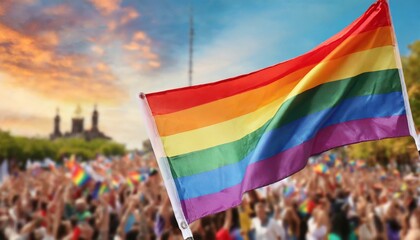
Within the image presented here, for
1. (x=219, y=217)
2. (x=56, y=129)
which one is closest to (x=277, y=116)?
(x=219, y=217)

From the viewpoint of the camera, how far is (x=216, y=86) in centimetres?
305

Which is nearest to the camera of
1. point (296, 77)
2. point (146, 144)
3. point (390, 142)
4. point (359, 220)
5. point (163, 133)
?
point (163, 133)

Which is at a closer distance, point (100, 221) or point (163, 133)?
point (163, 133)

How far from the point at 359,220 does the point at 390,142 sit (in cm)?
2265

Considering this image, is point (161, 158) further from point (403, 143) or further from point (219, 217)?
point (403, 143)

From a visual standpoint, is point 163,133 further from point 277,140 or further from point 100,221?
point 100,221

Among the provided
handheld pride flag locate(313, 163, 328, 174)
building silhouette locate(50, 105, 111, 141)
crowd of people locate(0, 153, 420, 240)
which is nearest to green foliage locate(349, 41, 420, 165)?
handheld pride flag locate(313, 163, 328, 174)

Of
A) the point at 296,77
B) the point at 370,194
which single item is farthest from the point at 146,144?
the point at 296,77

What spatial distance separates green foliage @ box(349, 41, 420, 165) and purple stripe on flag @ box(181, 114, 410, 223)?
16.7 m

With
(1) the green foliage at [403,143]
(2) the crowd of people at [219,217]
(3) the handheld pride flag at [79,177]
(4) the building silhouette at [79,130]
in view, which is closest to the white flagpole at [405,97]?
(2) the crowd of people at [219,217]

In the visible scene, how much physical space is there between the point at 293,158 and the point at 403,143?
23788mm

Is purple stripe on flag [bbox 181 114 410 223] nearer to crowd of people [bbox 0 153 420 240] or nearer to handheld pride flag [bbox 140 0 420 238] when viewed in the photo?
handheld pride flag [bbox 140 0 420 238]

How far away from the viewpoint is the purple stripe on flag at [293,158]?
2826 millimetres

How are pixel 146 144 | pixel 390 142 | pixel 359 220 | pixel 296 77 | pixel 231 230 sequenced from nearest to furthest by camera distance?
pixel 296 77, pixel 231 230, pixel 359 220, pixel 390 142, pixel 146 144
